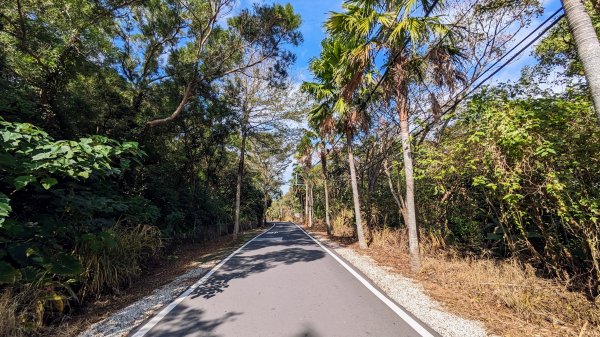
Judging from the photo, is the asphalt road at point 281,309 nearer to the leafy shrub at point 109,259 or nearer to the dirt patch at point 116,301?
the dirt patch at point 116,301

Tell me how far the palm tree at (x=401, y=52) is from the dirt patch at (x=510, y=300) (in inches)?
50.3

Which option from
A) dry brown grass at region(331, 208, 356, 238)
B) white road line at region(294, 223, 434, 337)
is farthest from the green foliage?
dry brown grass at region(331, 208, 356, 238)

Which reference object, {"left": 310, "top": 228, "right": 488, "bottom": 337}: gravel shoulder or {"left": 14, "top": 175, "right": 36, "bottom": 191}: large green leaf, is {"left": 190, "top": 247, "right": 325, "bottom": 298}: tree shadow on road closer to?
{"left": 310, "top": 228, "right": 488, "bottom": 337}: gravel shoulder

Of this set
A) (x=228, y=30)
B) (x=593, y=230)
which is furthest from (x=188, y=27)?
(x=593, y=230)

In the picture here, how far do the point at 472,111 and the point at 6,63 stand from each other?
10.6m

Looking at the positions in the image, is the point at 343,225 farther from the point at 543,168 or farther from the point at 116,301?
the point at 116,301

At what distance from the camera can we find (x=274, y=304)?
4738 millimetres

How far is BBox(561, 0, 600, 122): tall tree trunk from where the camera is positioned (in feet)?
10.1

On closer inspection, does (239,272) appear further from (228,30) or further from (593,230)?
(228,30)

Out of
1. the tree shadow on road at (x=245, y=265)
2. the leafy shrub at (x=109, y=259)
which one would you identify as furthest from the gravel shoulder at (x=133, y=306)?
the tree shadow on road at (x=245, y=265)

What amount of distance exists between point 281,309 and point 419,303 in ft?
7.43

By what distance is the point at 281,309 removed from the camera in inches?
177

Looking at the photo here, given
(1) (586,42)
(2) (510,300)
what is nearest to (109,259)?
(2) (510,300)

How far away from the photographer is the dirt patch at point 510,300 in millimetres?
3627
